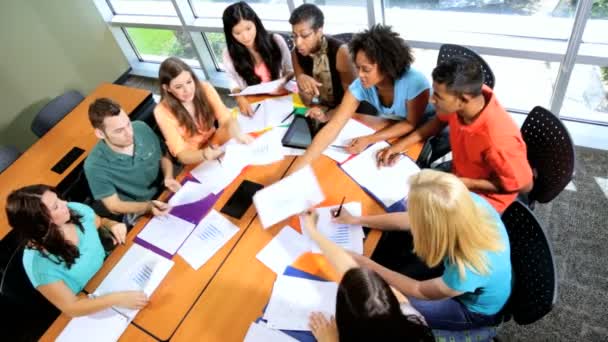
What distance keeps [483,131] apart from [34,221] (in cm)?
192

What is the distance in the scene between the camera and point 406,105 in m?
2.04

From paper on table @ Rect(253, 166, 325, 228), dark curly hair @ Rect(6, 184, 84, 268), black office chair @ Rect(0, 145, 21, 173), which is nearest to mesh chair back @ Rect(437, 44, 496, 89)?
paper on table @ Rect(253, 166, 325, 228)

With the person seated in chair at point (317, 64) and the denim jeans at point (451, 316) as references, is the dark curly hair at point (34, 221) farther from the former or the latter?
the denim jeans at point (451, 316)

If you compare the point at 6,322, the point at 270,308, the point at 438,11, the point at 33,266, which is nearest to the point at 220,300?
the point at 270,308

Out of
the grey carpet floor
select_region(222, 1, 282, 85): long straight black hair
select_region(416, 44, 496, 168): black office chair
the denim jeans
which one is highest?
select_region(222, 1, 282, 85): long straight black hair

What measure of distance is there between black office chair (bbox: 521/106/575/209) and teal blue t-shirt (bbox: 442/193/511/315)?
0.51 meters

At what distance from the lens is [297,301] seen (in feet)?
4.78

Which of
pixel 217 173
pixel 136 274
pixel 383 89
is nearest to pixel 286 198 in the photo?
pixel 217 173

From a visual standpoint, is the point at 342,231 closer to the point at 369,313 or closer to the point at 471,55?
the point at 369,313

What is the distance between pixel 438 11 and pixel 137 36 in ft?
11.4

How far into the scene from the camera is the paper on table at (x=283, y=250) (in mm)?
1596

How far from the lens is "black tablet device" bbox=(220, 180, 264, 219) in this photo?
1837 mm

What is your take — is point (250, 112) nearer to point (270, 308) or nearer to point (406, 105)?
point (406, 105)

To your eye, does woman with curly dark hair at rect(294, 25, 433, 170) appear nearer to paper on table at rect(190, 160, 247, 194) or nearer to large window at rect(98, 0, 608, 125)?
paper on table at rect(190, 160, 247, 194)
